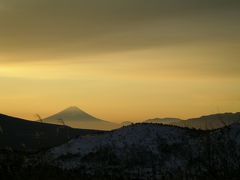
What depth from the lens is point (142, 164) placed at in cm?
2780

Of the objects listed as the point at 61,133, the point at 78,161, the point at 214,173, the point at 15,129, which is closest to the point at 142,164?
the point at 78,161

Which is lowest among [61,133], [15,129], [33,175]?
[33,175]

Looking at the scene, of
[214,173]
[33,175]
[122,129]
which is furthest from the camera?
[122,129]

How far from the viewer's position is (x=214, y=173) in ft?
24.8

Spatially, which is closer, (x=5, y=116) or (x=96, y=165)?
(x=96, y=165)

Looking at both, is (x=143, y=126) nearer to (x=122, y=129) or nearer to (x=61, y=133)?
(x=122, y=129)

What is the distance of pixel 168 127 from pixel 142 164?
20.4 ft

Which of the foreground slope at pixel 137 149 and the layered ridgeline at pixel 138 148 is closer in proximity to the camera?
the foreground slope at pixel 137 149

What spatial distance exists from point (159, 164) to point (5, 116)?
5899 centimetres

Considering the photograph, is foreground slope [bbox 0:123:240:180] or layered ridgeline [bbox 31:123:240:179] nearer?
foreground slope [bbox 0:123:240:180]

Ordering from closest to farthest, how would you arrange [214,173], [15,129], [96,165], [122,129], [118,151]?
[214,173], [96,165], [118,151], [122,129], [15,129]

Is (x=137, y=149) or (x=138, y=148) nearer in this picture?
(x=137, y=149)

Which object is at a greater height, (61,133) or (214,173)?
(61,133)

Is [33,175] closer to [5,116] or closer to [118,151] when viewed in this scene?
[118,151]
